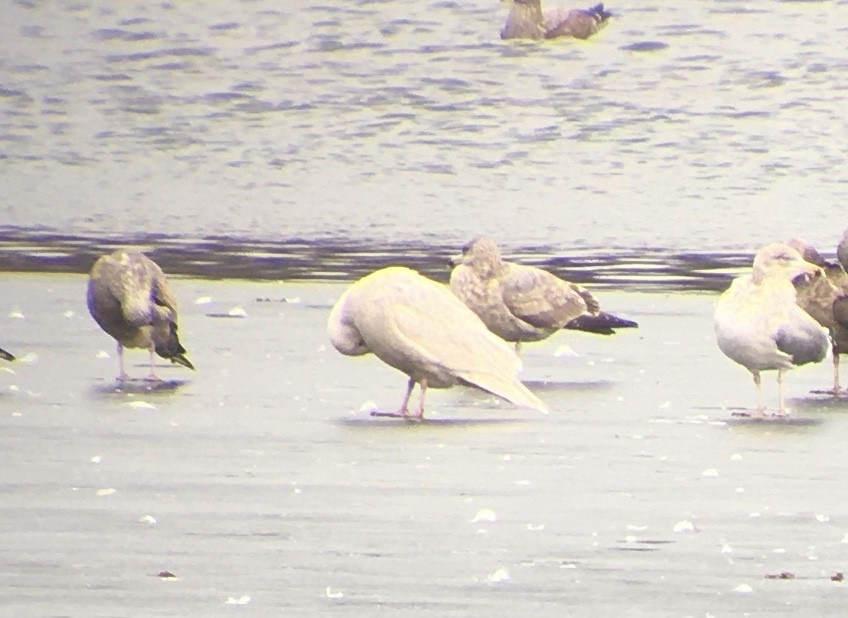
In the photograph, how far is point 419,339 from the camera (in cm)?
475

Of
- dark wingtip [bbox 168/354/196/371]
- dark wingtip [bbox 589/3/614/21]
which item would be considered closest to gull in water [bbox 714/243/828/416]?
dark wingtip [bbox 589/3/614/21]

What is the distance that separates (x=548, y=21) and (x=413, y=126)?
408 millimetres

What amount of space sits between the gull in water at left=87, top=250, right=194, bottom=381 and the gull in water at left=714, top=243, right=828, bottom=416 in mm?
1246

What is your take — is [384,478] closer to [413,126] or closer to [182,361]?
[182,361]

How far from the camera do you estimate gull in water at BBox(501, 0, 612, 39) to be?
16.2ft

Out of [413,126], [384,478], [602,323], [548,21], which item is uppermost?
[548,21]

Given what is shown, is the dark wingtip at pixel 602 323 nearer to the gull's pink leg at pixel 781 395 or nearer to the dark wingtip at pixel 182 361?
the gull's pink leg at pixel 781 395

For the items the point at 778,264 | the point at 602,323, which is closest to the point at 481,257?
the point at 602,323

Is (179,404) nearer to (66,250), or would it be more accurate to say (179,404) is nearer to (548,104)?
(66,250)

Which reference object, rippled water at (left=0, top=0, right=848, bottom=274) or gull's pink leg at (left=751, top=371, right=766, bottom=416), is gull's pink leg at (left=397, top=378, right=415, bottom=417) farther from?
gull's pink leg at (left=751, top=371, right=766, bottom=416)

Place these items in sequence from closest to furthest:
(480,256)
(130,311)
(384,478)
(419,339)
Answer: (384,478), (419,339), (130,311), (480,256)

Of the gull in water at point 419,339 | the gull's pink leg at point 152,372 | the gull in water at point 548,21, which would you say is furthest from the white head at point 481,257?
the gull's pink leg at point 152,372

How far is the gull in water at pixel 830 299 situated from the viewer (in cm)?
493

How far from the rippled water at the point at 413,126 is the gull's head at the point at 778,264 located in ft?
0.35
